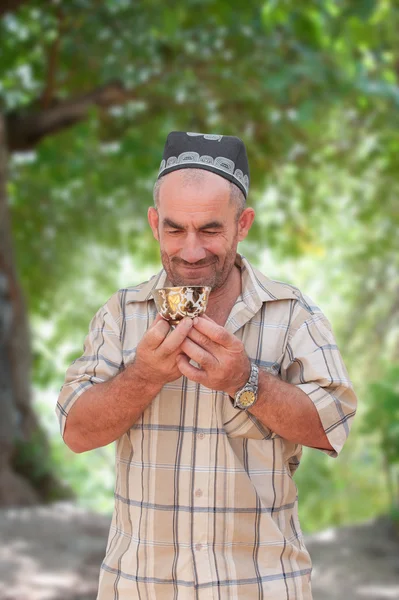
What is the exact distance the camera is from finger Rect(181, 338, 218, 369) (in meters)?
1.89

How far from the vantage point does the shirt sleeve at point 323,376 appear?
6.73 feet

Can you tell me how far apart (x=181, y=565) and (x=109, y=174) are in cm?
773

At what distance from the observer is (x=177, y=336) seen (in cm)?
188

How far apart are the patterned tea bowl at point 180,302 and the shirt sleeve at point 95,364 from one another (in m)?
0.33

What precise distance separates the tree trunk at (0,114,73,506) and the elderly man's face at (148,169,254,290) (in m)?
6.22

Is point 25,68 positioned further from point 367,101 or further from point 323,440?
point 323,440

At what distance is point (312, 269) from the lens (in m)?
15.1

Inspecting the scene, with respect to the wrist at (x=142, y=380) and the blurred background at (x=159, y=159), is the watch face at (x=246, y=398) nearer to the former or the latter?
the wrist at (x=142, y=380)

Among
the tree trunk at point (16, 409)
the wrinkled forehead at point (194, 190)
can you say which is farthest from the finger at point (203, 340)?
the tree trunk at point (16, 409)

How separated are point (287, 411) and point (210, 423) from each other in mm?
239

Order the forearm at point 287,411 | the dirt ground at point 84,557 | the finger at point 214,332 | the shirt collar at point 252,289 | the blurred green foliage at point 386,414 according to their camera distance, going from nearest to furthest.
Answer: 1. the finger at point 214,332
2. the forearm at point 287,411
3. the shirt collar at point 252,289
4. the dirt ground at point 84,557
5. the blurred green foliage at point 386,414

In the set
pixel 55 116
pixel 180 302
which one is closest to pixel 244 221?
pixel 180 302

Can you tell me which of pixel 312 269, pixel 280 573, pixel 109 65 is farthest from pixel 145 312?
pixel 312 269

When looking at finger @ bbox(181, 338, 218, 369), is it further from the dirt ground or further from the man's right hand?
the dirt ground
